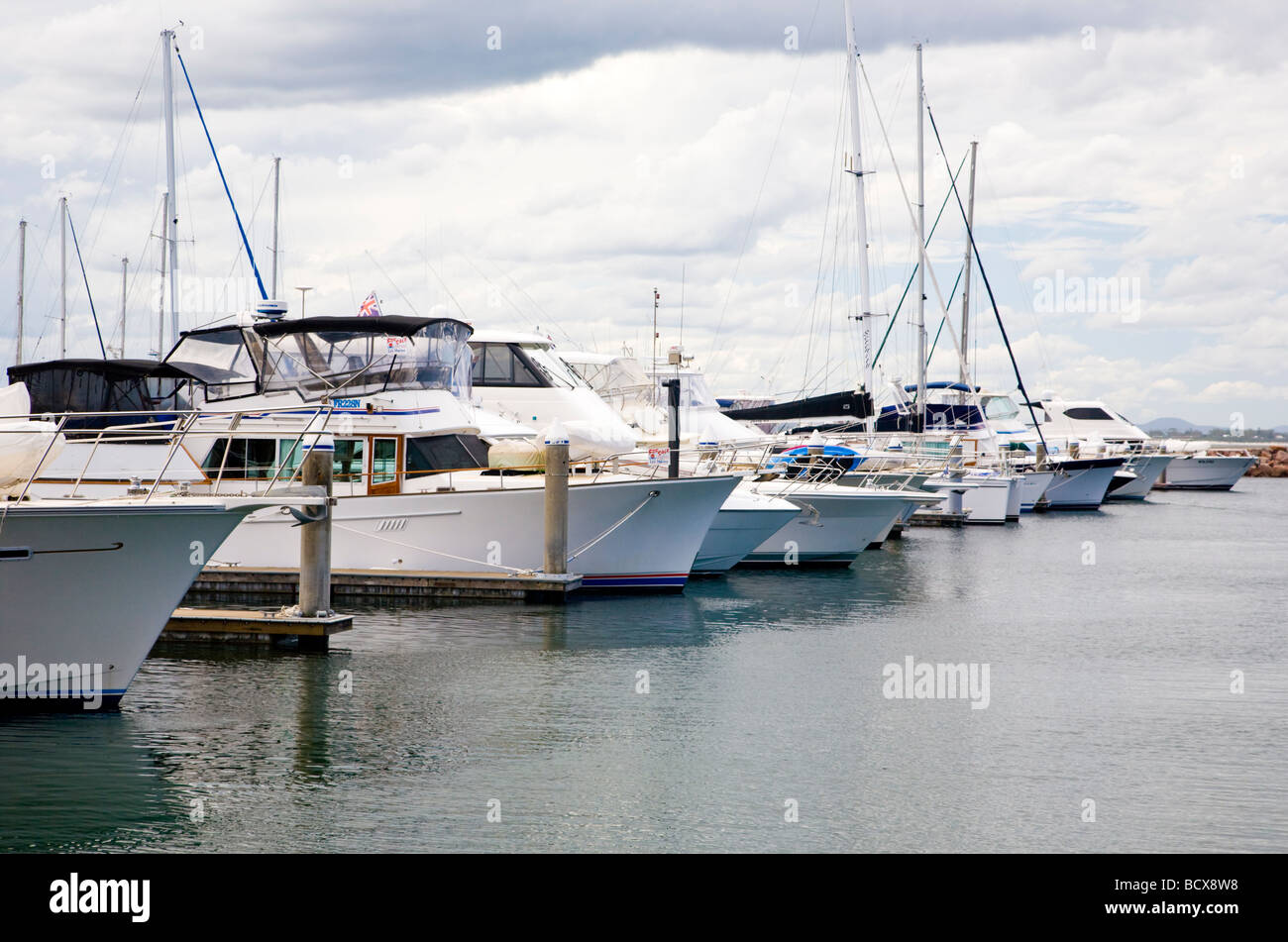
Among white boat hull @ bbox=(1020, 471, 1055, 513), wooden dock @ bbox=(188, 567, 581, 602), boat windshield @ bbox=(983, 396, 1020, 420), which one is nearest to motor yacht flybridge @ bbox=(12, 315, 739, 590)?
wooden dock @ bbox=(188, 567, 581, 602)

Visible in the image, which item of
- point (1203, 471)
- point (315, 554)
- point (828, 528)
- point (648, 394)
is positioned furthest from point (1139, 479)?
point (315, 554)

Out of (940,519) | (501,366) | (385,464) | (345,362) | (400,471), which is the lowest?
(940,519)

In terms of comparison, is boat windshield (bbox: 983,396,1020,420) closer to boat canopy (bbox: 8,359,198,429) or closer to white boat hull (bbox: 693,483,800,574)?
white boat hull (bbox: 693,483,800,574)

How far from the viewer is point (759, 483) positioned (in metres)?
29.1

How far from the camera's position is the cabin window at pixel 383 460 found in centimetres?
2164

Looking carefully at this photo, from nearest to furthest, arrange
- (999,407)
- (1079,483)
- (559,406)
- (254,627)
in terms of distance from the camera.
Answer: (254,627)
(559,406)
(1079,483)
(999,407)

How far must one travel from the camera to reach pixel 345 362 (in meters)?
22.3

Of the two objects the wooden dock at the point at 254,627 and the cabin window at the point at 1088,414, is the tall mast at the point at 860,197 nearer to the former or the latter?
the wooden dock at the point at 254,627

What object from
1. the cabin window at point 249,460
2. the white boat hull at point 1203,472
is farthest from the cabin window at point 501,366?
the white boat hull at point 1203,472

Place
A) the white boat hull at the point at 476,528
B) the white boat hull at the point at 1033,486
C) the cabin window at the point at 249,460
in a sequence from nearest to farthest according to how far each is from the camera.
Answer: the cabin window at the point at 249,460 → the white boat hull at the point at 476,528 → the white boat hull at the point at 1033,486

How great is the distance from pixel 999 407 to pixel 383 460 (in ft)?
148

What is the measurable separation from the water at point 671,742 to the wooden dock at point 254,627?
0.23 m

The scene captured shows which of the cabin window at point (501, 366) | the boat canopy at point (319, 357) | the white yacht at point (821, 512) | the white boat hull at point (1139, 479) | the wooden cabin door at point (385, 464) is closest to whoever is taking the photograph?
the wooden cabin door at point (385, 464)

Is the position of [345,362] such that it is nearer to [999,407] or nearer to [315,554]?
[315,554]
